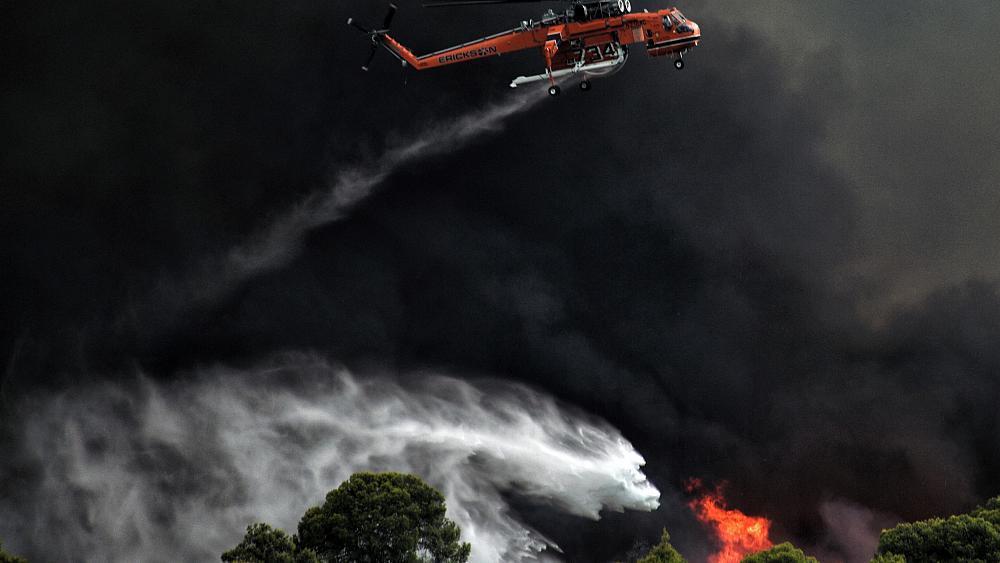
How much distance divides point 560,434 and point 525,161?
18775 millimetres

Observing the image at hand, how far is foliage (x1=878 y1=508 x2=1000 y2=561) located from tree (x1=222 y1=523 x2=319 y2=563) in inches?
1057

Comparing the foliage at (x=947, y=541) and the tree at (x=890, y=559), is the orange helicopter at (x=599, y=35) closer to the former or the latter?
the foliage at (x=947, y=541)

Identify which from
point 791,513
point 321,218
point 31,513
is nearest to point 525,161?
point 321,218

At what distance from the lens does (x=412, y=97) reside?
72125 mm

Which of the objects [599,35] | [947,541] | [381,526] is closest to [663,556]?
[381,526]

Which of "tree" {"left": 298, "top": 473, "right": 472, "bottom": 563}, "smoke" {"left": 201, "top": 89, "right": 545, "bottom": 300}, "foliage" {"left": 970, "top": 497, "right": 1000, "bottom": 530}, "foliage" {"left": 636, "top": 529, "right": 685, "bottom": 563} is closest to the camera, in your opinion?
"foliage" {"left": 636, "top": 529, "right": 685, "bottom": 563}

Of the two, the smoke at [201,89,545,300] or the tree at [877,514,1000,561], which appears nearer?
the tree at [877,514,1000,561]

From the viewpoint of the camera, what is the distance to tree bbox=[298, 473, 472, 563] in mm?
49656

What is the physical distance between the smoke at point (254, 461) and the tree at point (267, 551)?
713 inches

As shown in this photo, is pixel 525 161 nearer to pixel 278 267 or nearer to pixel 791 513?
pixel 278 267

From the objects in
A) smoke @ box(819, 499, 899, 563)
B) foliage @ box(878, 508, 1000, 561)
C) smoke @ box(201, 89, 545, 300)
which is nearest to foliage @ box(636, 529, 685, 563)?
foliage @ box(878, 508, 1000, 561)

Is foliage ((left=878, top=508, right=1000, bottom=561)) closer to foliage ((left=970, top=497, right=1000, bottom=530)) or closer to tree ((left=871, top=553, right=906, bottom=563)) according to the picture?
tree ((left=871, top=553, right=906, bottom=563))

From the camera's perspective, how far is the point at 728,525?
71.2 meters

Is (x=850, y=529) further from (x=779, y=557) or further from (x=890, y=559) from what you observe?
(x=779, y=557)
